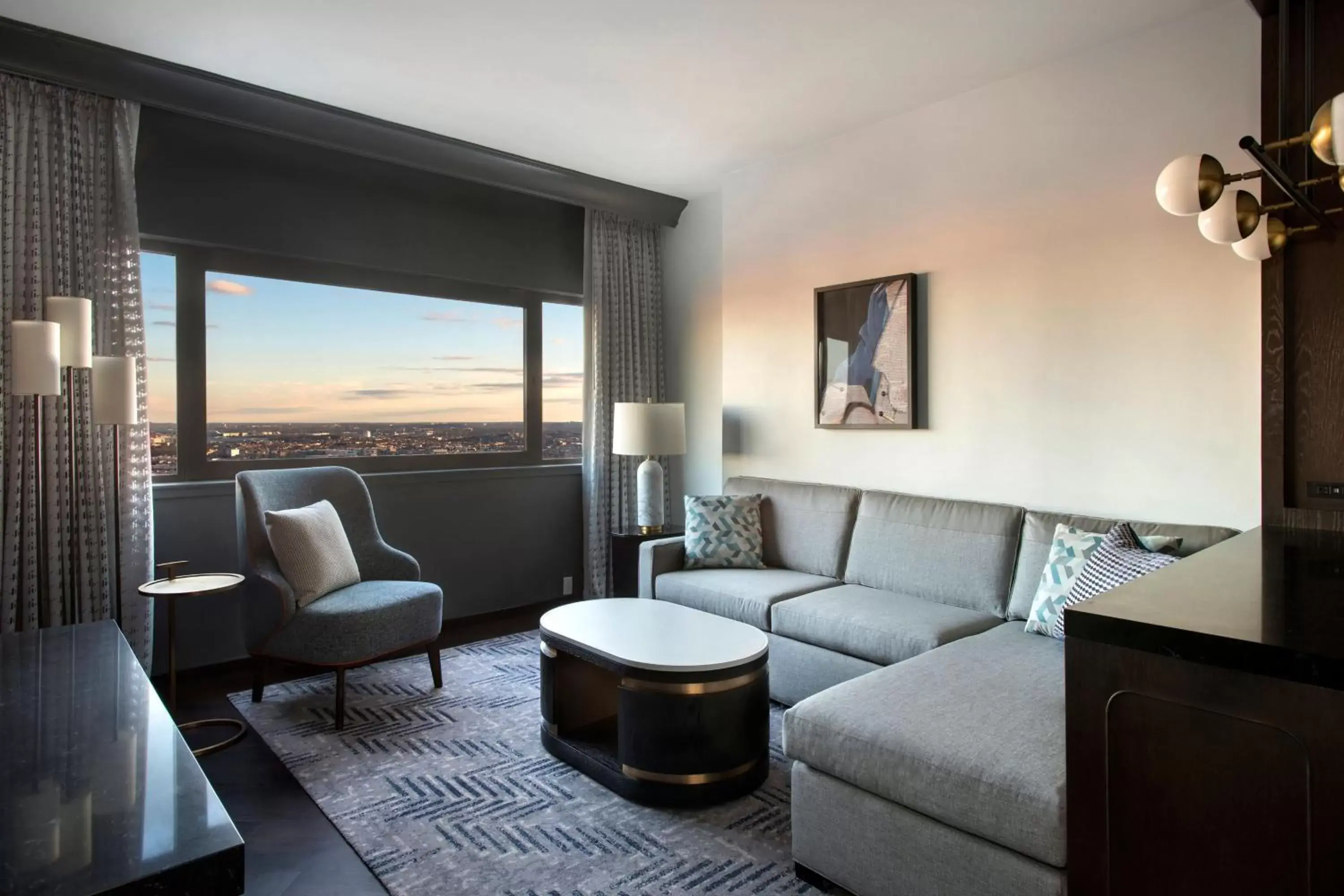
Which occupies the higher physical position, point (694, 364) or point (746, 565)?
point (694, 364)

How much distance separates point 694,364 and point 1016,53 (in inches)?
101

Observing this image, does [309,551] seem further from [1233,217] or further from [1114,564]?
[1233,217]

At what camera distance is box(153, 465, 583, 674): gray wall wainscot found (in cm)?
353

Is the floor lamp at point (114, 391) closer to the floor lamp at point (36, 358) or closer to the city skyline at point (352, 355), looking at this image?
the floor lamp at point (36, 358)

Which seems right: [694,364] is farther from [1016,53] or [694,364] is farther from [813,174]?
[1016,53]

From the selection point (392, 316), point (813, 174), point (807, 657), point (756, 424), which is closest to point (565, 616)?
point (807, 657)

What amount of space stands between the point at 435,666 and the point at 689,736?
1.53 meters

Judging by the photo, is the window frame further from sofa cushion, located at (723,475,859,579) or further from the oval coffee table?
the oval coffee table

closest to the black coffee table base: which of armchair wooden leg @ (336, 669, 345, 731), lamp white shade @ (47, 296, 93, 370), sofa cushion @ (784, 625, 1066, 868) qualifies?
sofa cushion @ (784, 625, 1066, 868)

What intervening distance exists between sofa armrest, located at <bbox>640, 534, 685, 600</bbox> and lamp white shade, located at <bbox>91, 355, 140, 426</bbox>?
225cm

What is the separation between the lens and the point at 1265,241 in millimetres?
2266

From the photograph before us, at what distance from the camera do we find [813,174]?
4168 millimetres

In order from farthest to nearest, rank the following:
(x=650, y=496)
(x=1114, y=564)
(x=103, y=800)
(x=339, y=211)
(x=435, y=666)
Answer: (x=650, y=496)
(x=339, y=211)
(x=435, y=666)
(x=1114, y=564)
(x=103, y=800)

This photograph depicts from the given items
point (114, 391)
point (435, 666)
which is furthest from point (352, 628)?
point (114, 391)
